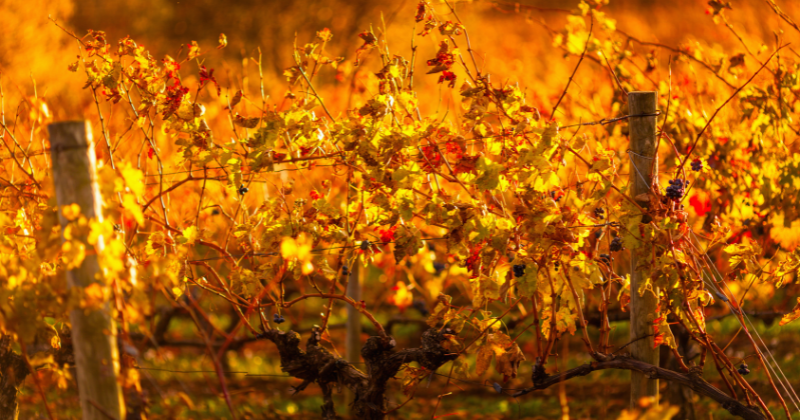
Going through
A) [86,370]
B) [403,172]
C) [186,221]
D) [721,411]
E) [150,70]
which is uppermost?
[150,70]

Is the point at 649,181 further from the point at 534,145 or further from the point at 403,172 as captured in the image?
the point at 403,172

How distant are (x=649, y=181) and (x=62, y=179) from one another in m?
2.00

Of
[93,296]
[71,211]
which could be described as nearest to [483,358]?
[93,296]

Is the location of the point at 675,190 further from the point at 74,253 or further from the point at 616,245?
the point at 74,253

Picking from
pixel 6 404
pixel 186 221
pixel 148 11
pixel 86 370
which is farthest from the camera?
pixel 148 11

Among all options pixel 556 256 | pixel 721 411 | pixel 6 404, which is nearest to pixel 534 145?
pixel 556 256

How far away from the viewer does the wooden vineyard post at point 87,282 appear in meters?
1.98

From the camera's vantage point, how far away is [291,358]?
118 inches

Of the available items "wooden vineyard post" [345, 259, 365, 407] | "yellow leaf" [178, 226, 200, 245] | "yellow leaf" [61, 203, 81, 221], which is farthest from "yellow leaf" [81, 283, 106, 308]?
"wooden vineyard post" [345, 259, 365, 407]

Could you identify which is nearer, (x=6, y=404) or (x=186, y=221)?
(x=6, y=404)

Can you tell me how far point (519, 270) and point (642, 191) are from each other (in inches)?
23.4

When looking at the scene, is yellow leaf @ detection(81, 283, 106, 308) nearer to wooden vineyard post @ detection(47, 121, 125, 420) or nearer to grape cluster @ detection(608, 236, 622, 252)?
wooden vineyard post @ detection(47, 121, 125, 420)

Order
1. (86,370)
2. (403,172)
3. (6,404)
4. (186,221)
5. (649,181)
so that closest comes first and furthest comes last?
(86,370)
(403,172)
(649,181)
(6,404)
(186,221)

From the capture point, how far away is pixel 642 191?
255cm
